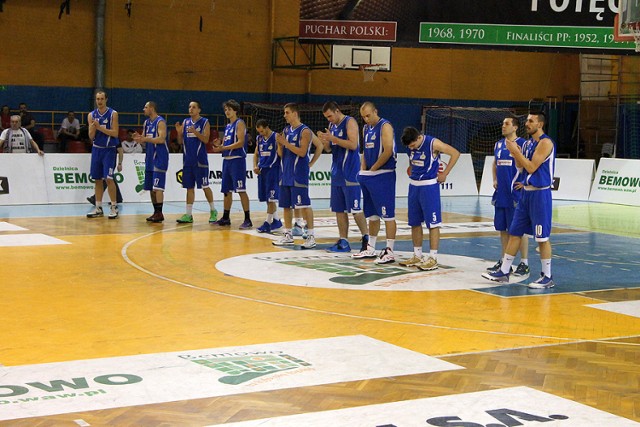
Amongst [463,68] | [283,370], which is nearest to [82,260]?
[283,370]

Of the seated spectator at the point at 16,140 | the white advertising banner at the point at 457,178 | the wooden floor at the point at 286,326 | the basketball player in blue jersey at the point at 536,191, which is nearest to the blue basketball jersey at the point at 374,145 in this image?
the basketball player in blue jersey at the point at 536,191

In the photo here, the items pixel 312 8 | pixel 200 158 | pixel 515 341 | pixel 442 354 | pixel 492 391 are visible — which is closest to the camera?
pixel 492 391

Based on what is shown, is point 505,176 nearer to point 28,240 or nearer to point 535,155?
point 535,155

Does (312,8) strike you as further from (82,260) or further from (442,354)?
(442,354)

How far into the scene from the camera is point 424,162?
12.1m

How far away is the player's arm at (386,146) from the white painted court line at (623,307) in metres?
3.62

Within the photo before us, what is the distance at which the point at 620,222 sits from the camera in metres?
19.6

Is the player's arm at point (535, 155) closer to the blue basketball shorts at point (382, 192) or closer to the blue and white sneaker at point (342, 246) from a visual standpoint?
the blue basketball shorts at point (382, 192)

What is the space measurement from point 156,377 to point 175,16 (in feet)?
82.3

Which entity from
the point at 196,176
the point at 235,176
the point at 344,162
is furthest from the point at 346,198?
the point at 196,176

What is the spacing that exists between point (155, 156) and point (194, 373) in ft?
35.8

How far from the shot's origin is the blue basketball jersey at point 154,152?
57.1 ft

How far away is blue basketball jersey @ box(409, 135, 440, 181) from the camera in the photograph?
12.1m

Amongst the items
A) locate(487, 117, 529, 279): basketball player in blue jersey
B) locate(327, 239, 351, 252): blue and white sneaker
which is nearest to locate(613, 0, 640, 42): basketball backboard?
locate(487, 117, 529, 279): basketball player in blue jersey
